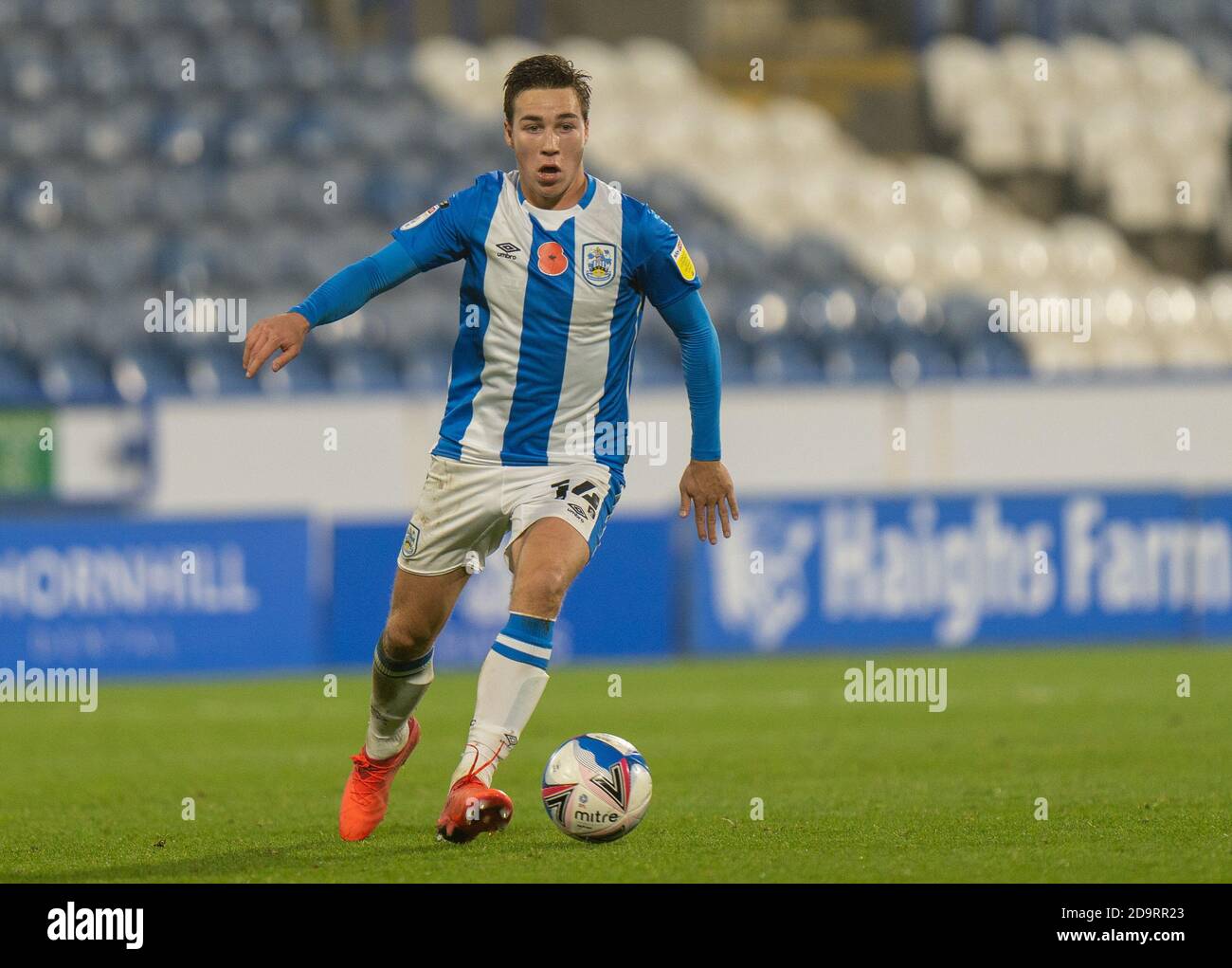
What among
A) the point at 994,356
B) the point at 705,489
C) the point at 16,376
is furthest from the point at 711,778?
the point at 994,356

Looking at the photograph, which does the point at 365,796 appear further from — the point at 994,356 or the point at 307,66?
the point at 307,66

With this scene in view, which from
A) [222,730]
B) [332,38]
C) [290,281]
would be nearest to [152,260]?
[290,281]

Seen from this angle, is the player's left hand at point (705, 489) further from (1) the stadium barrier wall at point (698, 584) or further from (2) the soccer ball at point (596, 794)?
(1) the stadium barrier wall at point (698, 584)

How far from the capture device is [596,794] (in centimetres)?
561

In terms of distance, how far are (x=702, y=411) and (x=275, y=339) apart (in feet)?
4.47

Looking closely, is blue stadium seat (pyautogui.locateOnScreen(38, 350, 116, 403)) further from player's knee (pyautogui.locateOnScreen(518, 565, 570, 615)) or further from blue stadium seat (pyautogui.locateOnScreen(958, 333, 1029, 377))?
player's knee (pyautogui.locateOnScreen(518, 565, 570, 615))

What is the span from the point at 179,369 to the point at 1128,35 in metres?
11.5

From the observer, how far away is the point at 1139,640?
13.9 m

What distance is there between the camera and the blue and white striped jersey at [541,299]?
5.74 metres

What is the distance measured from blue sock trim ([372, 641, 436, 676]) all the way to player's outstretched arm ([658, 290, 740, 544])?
0.94 m

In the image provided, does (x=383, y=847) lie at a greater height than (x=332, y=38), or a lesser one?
lesser

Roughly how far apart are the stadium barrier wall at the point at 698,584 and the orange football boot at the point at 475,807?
6.93m

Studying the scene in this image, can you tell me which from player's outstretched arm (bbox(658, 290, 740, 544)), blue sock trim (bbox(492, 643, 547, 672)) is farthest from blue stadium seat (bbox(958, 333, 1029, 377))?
blue sock trim (bbox(492, 643, 547, 672))
